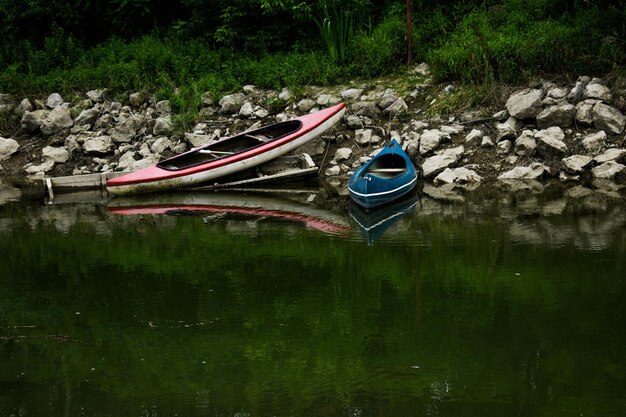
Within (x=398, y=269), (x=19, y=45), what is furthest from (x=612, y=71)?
(x=19, y=45)

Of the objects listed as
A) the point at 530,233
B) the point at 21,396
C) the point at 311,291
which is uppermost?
the point at 21,396

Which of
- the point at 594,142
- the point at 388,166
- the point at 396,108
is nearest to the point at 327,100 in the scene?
the point at 396,108

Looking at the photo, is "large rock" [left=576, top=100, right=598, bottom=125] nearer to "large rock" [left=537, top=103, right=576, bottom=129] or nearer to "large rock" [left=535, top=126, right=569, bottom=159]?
"large rock" [left=537, top=103, right=576, bottom=129]

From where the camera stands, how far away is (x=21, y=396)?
656 centimetres

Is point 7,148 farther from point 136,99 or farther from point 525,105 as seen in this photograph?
point 525,105

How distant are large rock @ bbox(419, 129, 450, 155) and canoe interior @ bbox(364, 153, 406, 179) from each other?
90 centimetres

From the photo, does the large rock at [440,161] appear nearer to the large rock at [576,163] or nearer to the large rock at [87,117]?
the large rock at [576,163]

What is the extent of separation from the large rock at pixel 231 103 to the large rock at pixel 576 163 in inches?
251

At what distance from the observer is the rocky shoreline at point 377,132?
557 inches

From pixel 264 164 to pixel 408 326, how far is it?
320 inches

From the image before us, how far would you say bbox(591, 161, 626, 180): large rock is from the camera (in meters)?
13.6

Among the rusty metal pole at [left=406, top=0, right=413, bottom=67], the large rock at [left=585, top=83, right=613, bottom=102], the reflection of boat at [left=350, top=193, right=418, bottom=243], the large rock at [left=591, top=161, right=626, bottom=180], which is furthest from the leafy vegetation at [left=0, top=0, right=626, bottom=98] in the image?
the reflection of boat at [left=350, top=193, right=418, bottom=243]

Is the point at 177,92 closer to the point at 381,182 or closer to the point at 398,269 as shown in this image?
the point at 381,182

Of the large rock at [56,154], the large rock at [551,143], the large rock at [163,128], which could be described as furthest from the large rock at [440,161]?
the large rock at [56,154]
